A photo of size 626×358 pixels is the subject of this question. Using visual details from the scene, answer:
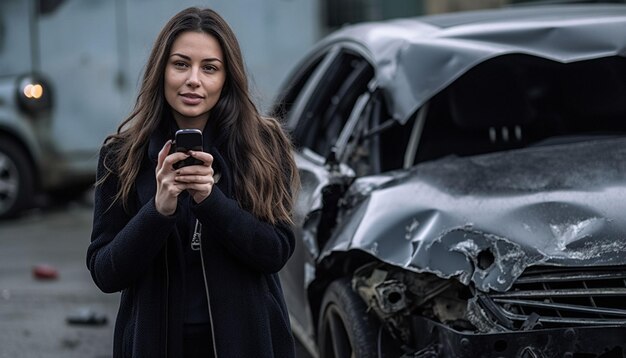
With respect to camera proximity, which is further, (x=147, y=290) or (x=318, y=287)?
(x=318, y=287)

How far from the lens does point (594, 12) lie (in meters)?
4.95

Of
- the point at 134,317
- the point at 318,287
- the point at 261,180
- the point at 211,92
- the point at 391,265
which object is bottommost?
the point at 318,287

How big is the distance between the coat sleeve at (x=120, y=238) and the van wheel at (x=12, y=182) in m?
8.99

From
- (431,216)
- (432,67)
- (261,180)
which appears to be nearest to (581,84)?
(432,67)

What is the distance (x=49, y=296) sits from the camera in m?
7.48

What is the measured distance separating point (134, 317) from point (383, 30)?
275cm

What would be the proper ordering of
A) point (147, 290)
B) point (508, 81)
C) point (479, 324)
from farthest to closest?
1. point (508, 81)
2. point (479, 324)
3. point (147, 290)

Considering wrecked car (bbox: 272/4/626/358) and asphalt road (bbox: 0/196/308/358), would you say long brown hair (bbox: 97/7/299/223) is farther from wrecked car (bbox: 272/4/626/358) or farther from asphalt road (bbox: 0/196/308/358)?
asphalt road (bbox: 0/196/308/358)

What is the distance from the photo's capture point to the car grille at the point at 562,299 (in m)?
3.41

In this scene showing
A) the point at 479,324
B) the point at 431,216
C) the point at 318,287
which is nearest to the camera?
the point at 479,324

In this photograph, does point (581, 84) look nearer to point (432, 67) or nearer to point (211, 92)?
point (432, 67)

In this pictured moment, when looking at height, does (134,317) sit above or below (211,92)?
below

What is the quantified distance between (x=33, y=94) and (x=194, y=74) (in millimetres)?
9276

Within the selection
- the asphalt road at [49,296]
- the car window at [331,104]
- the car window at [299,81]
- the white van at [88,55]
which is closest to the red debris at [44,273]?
the asphalt road at [49,296]
